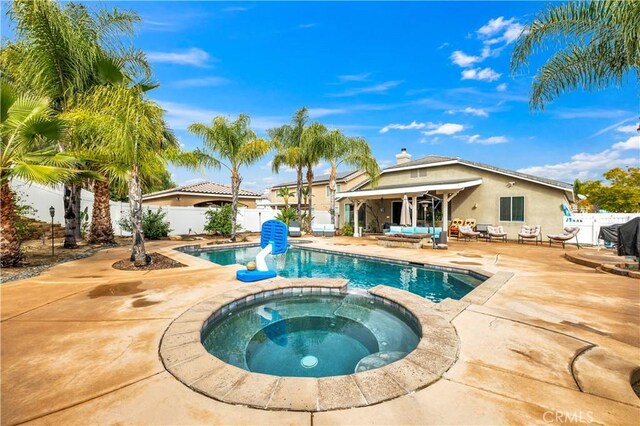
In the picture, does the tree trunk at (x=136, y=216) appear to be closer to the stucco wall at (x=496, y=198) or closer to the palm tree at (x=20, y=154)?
the palm tree at (x=20, y=154)

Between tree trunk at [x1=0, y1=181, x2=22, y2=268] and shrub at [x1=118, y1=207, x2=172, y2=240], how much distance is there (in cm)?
841

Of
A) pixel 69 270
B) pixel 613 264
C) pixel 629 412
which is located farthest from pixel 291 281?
pixel 613 264

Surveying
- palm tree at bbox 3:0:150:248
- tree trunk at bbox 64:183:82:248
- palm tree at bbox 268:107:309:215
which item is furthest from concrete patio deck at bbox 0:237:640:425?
palm tree at bbox 268:107:309:215

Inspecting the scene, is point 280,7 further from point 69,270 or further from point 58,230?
point 58,230

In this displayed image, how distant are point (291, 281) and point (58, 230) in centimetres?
1601

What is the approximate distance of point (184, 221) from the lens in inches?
755

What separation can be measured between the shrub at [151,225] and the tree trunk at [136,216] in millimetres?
8624

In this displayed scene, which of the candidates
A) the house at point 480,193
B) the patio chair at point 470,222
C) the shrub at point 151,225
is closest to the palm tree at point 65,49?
the shrub at point 151,225

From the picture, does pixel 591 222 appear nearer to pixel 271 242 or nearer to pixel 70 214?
pixel 271 242

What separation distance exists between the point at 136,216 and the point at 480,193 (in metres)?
18.6

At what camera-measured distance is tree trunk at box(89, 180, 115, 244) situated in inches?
500

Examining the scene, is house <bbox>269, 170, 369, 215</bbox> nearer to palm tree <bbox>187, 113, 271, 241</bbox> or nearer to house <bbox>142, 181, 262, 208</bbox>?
house <bbox>142, 181, 262, 208</bbox>

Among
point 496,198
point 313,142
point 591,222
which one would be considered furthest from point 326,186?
point 591,222

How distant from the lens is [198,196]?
77.2 ft
